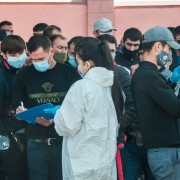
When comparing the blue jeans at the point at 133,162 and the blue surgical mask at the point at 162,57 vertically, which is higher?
the blue surgical mask at the point at 162,57

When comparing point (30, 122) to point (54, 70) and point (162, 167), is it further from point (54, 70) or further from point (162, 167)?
point (162, 167)

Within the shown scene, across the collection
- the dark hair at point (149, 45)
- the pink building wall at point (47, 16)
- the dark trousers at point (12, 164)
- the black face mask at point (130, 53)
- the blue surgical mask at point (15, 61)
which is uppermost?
the pink building wall at point (47, 16)

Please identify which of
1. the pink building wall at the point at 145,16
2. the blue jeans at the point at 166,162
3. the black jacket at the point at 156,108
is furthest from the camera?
the pink building wall at the point at 145,16

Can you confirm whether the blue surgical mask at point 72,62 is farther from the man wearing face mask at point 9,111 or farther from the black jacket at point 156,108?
the black jacket at point 156,108

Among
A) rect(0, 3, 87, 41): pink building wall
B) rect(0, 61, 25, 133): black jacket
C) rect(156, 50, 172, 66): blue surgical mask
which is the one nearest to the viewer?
rect(156, 50, 172, 66): blue surgical mask

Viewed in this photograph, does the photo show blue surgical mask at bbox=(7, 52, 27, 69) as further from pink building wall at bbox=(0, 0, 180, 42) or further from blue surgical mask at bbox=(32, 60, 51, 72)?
pink building wall at bbox=(0, 0, 180, 42)

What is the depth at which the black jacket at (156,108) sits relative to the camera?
A: 5.09m

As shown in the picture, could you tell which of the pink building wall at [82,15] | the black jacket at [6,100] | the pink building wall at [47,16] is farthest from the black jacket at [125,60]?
the pink building wall at [47,16]

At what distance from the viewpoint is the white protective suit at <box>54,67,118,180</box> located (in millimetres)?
5117

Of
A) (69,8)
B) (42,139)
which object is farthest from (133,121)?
(69,8)

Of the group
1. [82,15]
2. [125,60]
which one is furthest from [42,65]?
[82,15]

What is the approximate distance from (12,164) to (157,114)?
187 centimetres

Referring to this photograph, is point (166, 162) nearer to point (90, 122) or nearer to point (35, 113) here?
point (90, 122)

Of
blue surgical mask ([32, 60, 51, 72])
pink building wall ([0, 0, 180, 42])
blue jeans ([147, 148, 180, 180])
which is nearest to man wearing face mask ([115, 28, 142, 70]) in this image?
blue surgical mask ([32, 60, 51, 72])
